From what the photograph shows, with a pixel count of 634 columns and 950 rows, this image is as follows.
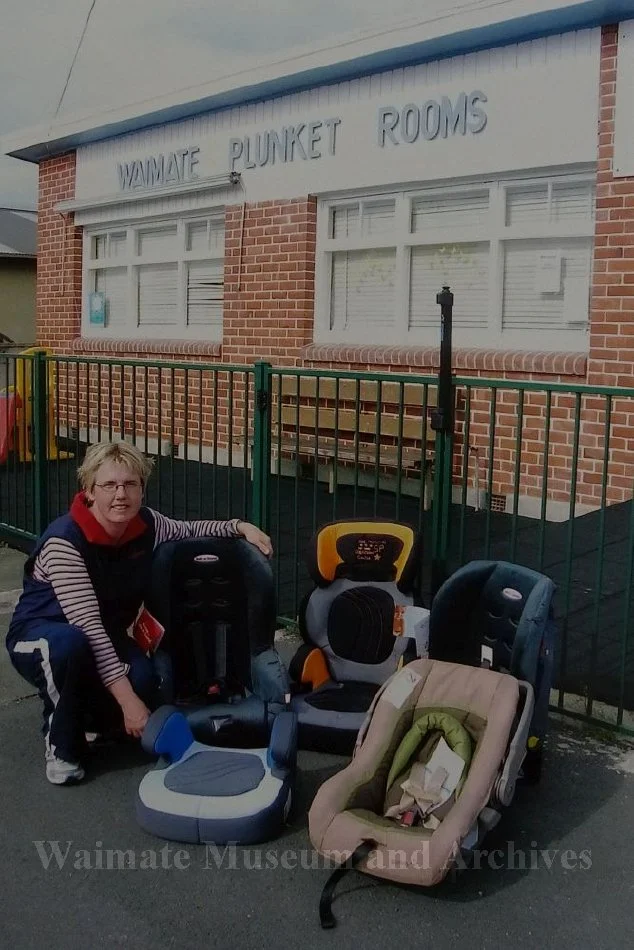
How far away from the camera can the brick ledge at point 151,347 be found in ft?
36.6

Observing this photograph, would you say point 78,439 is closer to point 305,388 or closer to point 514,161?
point 305,388

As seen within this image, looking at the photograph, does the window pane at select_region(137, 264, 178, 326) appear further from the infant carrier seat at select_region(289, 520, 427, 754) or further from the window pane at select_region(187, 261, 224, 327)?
the infant carrier seat at select_region(289, 520, 427, 754)

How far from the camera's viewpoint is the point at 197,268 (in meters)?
11.6

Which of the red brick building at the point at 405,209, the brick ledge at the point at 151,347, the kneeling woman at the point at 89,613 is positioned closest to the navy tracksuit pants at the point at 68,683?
the kneeling woman at the point at 89,613

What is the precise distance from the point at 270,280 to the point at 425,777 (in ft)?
25.4

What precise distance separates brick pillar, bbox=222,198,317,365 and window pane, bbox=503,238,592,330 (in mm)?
2237

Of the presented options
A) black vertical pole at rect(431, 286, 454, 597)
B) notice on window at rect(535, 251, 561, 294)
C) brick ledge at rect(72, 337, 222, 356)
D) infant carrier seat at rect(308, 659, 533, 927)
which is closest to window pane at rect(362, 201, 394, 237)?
notice on window at rect(535, 251, 561, 294)

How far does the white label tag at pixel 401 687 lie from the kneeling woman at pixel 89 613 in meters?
0.90

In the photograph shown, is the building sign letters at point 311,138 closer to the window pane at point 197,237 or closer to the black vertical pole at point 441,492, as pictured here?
the window pane at point 197,237

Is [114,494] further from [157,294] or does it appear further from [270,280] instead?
[157,294]

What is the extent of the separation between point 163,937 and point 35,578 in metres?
1.60

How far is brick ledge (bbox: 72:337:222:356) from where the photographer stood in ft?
36.6

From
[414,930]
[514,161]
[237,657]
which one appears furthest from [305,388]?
[414,930]

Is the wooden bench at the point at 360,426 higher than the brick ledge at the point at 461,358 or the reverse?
the reverse
